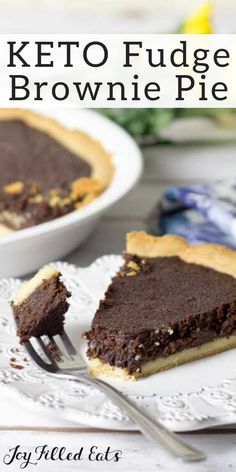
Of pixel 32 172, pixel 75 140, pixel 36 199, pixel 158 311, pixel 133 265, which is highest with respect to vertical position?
pixel 75 140

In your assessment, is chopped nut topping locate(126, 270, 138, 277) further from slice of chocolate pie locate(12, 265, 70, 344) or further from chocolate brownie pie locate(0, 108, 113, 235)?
chocolate brownie pie locate(0, 108, 113, 235)

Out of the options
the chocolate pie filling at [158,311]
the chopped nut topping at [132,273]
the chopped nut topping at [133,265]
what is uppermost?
the chopped nut topping at [133,265]

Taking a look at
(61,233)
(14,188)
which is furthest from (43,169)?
(61,233)

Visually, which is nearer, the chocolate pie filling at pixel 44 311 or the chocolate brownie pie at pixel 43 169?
the chocolate pie filling at pixel 44 311

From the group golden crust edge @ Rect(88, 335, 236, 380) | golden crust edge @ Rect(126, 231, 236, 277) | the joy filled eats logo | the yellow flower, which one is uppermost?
the yellow flower

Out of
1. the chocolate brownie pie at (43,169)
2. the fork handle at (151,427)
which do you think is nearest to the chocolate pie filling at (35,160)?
the chocolate brownie pie at (43,169)

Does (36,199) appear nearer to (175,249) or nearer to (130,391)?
(175,249)

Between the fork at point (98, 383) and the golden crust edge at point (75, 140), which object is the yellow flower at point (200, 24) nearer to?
the golden crust edge at point (75, 140)

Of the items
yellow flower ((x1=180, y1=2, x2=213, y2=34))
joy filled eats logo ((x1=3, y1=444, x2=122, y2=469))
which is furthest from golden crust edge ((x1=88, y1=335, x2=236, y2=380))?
yellow flower ((x1=180, y1=2, x2=213, y2=34))
